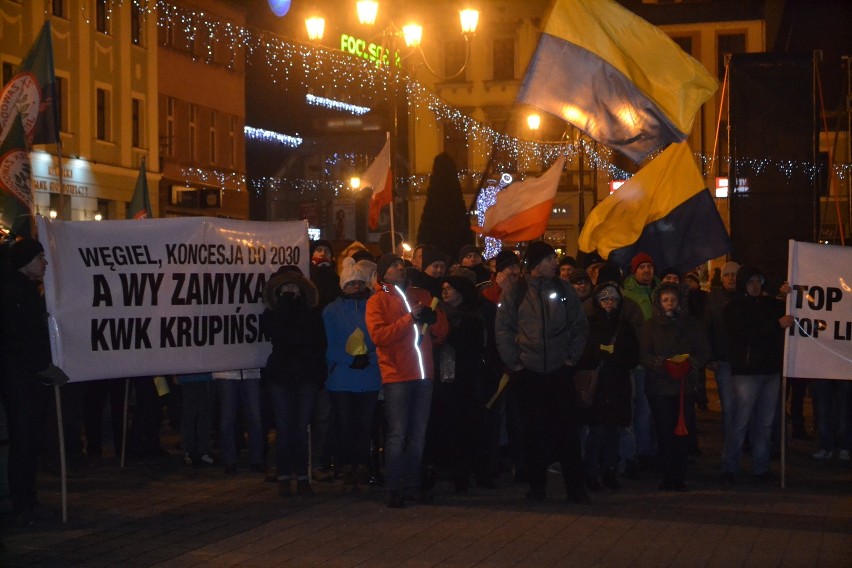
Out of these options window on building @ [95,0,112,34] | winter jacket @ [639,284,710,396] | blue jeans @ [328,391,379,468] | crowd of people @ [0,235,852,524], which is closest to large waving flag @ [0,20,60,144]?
crowd of people @ [0,235,852,524]

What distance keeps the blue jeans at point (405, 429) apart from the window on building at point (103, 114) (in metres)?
29.7

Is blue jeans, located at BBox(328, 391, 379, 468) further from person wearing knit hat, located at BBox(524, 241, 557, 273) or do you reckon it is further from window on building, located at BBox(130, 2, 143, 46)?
window on building, located at BBox(130, 2, 143, 46)

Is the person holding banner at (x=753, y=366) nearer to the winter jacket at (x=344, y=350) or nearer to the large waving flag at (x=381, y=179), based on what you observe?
the winter jacket at (x=344, y=350)

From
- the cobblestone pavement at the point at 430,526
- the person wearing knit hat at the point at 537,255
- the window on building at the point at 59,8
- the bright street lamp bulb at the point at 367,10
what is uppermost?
the window on building at the point at 59,8

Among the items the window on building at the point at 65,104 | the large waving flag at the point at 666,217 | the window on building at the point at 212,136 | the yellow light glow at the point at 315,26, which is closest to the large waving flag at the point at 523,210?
the large waving flag at the point at 666,217

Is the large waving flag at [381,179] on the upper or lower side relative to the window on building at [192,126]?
lower

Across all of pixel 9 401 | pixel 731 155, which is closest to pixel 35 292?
pixel 9 401

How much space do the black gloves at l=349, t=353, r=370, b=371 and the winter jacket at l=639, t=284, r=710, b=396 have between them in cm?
240

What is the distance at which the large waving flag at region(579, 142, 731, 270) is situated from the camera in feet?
44.9

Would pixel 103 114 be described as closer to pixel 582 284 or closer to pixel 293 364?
pixel 582 284

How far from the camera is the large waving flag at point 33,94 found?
12.9m

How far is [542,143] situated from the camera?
48.3 metres

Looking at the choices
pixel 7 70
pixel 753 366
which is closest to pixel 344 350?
pixel 753 366

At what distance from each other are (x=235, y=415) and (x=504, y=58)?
1740 inches
